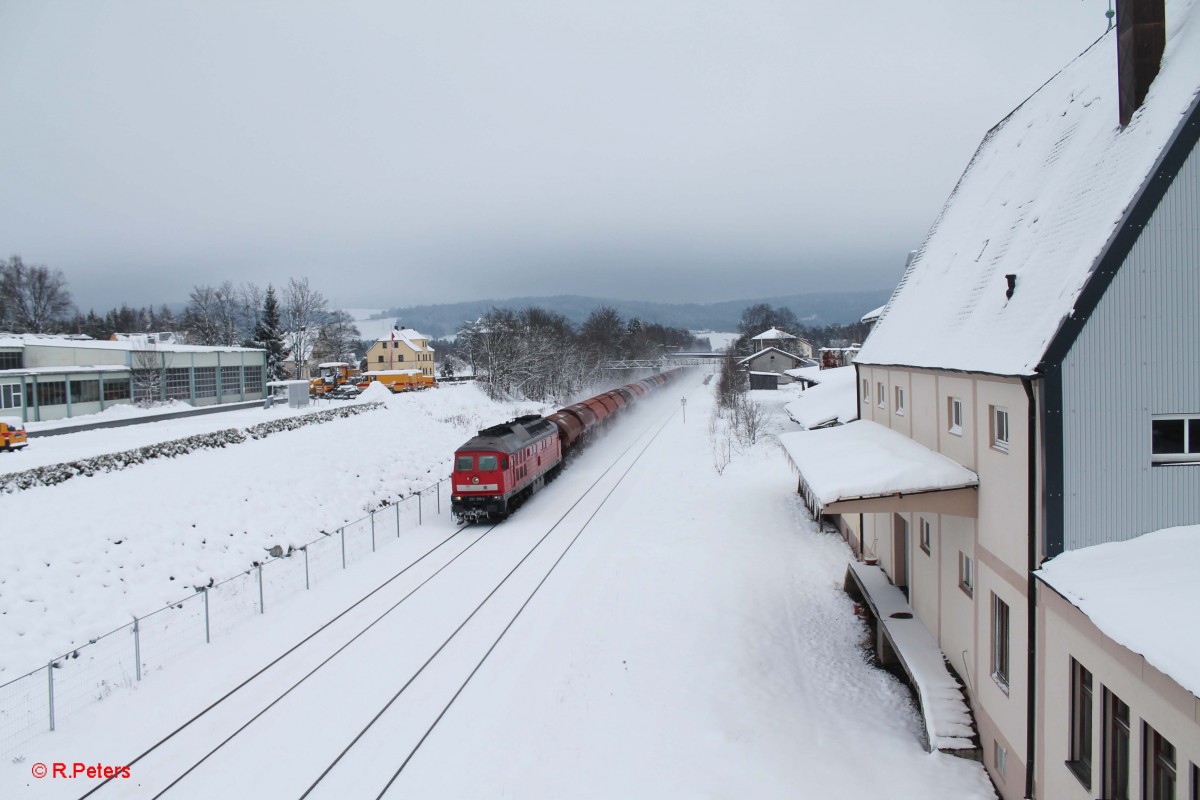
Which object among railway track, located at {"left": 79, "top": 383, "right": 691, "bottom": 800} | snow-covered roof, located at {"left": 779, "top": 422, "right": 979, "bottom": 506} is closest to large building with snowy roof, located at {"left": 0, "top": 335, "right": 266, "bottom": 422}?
railway track, located at {"left": 79, "top": 383, "right": 691, "bottom": 800}

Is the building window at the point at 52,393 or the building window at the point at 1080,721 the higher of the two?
the building window at the point at 52,393

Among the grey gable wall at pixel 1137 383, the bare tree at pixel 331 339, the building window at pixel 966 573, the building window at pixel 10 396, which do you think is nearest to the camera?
the grey gable wall at pixel 1137 383

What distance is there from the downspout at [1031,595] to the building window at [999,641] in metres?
1.09

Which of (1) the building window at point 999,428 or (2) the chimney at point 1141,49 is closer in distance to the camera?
(2) the chimney at point 1141,49

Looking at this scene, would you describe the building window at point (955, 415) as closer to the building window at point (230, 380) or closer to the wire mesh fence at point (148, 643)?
the wire mesh fence at point (148, 643)

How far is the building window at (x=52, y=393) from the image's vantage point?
125 ft

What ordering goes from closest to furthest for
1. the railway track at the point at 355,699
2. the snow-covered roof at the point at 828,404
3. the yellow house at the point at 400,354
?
the railway track at the point at 355,699
the snow-covered roof at the point at 828,404
the yellow house at the point at 400,354

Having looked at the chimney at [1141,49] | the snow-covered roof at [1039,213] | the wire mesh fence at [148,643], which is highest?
the chimney at [1141,49]

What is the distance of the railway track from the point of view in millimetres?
9727

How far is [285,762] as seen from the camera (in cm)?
1014

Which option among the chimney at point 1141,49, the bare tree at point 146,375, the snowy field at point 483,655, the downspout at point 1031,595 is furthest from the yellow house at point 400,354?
the downspout at point 1031,595

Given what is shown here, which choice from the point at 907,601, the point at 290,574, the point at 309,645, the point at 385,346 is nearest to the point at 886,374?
the point at 907,601

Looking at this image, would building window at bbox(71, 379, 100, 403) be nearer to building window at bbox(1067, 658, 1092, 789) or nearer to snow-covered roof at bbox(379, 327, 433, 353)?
building window at bbox(1067, 658, 1092, 789)

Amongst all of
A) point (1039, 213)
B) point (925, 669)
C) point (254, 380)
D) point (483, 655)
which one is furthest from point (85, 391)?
point (1039, 213)
